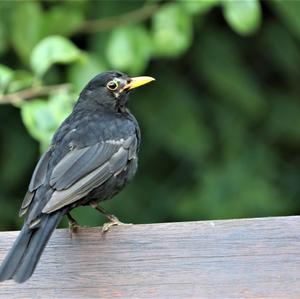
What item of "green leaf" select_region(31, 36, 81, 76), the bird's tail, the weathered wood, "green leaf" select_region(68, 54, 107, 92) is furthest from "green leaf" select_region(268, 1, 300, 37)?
the bird's tail

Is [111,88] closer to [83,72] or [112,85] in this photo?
[112,85]

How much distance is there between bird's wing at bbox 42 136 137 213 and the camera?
3.75 meters

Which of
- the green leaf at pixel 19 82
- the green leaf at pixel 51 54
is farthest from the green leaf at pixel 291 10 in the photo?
the green leaf at pixel 19 82

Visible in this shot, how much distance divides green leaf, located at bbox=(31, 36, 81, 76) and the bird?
0.81 ft

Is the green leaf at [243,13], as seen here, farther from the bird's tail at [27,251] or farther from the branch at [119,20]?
the bird's tail at [27,251]

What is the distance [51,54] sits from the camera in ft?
14.2

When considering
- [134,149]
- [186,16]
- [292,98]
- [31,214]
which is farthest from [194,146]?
[31,214]

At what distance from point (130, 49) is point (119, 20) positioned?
28 cm

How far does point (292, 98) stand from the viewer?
20.0ft

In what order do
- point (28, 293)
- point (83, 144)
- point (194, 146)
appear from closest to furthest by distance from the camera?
point (28, 293)
point (83, 144)
point (194, 146)

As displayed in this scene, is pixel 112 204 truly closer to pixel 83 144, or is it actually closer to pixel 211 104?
pixel 211 104

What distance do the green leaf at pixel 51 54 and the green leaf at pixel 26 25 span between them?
66cm

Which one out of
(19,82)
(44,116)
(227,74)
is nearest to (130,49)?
(19,82)

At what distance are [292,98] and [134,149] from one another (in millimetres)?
2053
